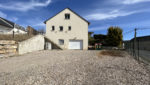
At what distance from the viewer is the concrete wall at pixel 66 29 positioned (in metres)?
16.7

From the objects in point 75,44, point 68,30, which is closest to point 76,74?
point 75,44

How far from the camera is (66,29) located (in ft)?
55.4

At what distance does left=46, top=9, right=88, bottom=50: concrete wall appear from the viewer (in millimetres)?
16734

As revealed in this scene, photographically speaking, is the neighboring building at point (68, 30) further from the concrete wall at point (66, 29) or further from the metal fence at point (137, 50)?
the metal fence at point (137, 50)

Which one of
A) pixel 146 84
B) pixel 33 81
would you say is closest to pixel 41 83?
pixel 33 81

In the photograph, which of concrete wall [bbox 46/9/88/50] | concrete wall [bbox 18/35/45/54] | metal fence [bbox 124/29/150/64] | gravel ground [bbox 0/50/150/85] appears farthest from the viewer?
concrete wall [bbox 46/9/88/50]

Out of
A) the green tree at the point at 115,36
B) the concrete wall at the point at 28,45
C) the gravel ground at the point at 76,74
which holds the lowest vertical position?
the gravel ground at the point at 76,74

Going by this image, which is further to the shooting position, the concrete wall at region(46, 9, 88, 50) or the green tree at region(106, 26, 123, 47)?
the green tree at region(106, 26, 123, 47)

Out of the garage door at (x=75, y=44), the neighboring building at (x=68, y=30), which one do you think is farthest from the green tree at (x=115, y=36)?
the garage door at (x=75, y=44)

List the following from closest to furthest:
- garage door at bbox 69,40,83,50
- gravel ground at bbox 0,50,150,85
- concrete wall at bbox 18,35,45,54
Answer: gravel ground at bbox 0,50,150,85 < concrete wall at bbox 18,35,45,54 < garage door at bbox 69,40,83,50

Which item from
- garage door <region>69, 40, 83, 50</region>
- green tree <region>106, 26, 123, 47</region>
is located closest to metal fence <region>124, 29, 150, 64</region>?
green tree <region>106, 26, 123, 47</region>

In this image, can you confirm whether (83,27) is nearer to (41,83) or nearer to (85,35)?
(85,35)

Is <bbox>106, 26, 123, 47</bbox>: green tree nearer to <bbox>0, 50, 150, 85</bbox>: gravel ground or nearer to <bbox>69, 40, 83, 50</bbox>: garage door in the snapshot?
<bbox>69, 40, 83, 50</bbox>: garage door

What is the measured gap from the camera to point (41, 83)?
299 cm
